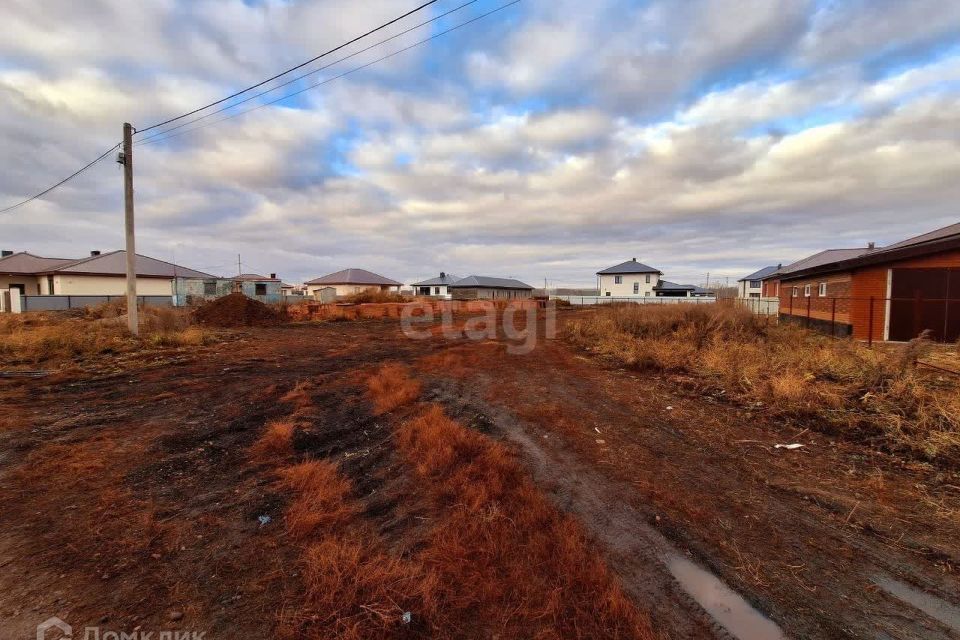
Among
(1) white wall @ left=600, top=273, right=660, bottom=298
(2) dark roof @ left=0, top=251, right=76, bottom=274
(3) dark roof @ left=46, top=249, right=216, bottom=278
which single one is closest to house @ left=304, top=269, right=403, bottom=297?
(3) dark roof @ left=46, top=249, right=216, bottom=278

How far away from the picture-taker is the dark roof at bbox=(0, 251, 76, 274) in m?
28.1

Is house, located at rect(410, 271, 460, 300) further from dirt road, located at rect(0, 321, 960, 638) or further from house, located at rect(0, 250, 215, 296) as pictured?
dirt road, located at rect(0, 321, 960, 638)

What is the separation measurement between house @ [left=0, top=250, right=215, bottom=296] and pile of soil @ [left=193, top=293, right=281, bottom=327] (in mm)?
17182

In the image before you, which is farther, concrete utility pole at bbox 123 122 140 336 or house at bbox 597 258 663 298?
house at bbox 597 258 663 298

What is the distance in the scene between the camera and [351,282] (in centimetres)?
4859

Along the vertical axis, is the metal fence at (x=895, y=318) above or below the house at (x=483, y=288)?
below

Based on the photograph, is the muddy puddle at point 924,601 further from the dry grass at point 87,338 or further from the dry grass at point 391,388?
the dry grass at point 87,338

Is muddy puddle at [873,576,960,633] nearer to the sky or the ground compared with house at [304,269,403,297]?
nearer to the ground

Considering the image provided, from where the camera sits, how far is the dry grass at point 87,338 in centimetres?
823

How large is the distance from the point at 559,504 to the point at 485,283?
4775 cm

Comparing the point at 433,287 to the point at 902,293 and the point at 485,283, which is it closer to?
the point at 485,283

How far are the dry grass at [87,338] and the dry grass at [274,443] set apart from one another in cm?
767

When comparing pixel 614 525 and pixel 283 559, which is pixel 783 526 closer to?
pixel 614 525

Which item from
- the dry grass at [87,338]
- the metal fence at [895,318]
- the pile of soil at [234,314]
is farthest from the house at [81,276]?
the metal fence at [895,318]
